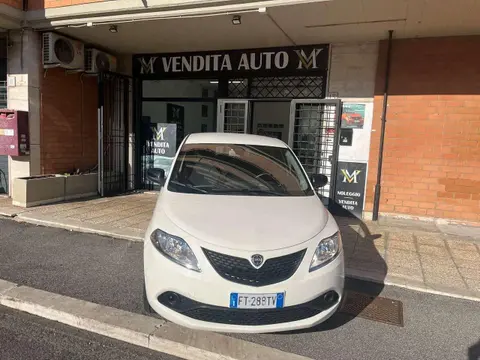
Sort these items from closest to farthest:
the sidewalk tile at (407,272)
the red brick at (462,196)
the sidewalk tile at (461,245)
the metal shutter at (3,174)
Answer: the sidewalk tile at (407,272), the sidewalk tile at (461,245), the red brick at (462,196), the metal shutter at (3,174)

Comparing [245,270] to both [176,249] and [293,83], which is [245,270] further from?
[293,83]

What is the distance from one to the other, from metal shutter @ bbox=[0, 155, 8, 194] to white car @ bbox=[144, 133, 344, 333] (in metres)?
6.06

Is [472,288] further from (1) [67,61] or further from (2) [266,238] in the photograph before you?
(1) [67,61]

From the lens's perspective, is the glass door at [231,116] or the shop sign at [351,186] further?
the glass door at [231,116]

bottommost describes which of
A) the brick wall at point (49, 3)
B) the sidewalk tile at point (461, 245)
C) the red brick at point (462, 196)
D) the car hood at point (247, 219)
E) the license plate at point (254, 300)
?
the sidewalk tile at point (461, 245)

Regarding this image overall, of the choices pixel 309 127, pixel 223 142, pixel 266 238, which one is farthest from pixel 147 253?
pixel 309 127

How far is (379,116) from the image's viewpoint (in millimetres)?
6652

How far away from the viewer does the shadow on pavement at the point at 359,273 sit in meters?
3.27

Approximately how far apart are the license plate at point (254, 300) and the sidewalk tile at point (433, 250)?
3377 mm

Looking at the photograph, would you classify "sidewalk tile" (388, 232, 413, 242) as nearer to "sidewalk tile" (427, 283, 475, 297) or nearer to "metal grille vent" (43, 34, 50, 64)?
"sidewalk tile" (427, 283, 475, 297)

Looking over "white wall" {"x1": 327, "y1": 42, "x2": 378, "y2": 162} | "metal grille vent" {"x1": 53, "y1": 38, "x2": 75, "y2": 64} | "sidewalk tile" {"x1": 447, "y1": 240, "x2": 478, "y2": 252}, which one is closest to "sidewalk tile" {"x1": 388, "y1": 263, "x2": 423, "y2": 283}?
"sidewalk tile" {"x1": 447, "y1": 240, "x2": 478, "y2": 252}

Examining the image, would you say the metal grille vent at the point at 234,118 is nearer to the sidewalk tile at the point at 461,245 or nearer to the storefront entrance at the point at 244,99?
the storefront entrance at the point at 244,99

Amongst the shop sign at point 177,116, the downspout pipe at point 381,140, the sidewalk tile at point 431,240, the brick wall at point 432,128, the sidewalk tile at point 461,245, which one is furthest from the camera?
the shop sign at point 177,116

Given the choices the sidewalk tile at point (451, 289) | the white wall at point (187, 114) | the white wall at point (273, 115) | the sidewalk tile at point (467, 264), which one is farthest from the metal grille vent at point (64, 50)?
the sidewalk tile at point (467, 264)
